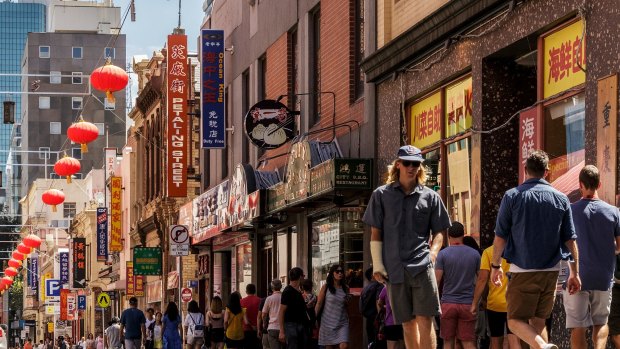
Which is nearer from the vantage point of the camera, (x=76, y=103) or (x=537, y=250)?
(x=537, y=250)

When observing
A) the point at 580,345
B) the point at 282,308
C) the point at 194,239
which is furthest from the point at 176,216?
the point at 580,345

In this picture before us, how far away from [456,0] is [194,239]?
2121 centimetres

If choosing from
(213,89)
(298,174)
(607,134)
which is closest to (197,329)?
(298,174)

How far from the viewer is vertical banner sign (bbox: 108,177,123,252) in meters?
65.7

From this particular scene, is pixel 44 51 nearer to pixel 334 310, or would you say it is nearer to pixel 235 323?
pixel 235 323

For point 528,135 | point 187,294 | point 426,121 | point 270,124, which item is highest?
point 270,124

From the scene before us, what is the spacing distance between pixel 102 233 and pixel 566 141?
5656 centimetres

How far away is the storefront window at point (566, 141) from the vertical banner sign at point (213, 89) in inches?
806

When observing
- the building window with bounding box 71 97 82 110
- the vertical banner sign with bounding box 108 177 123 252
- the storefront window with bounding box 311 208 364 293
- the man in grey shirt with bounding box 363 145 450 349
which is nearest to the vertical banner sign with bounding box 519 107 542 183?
the man in grey shirt with bounding box 363 145 450 349

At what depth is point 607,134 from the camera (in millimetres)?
14023

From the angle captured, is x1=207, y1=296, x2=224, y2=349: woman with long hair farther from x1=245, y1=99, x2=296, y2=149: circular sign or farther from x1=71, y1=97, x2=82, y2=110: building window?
x1=71, y1=97, x2=82, y2=110: building window

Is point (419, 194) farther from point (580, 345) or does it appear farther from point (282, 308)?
point (282, 308)

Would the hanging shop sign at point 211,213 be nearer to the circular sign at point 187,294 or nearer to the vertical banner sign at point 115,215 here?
the circular sign at point 187,294

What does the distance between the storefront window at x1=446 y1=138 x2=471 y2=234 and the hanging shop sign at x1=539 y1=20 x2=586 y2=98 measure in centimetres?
284
